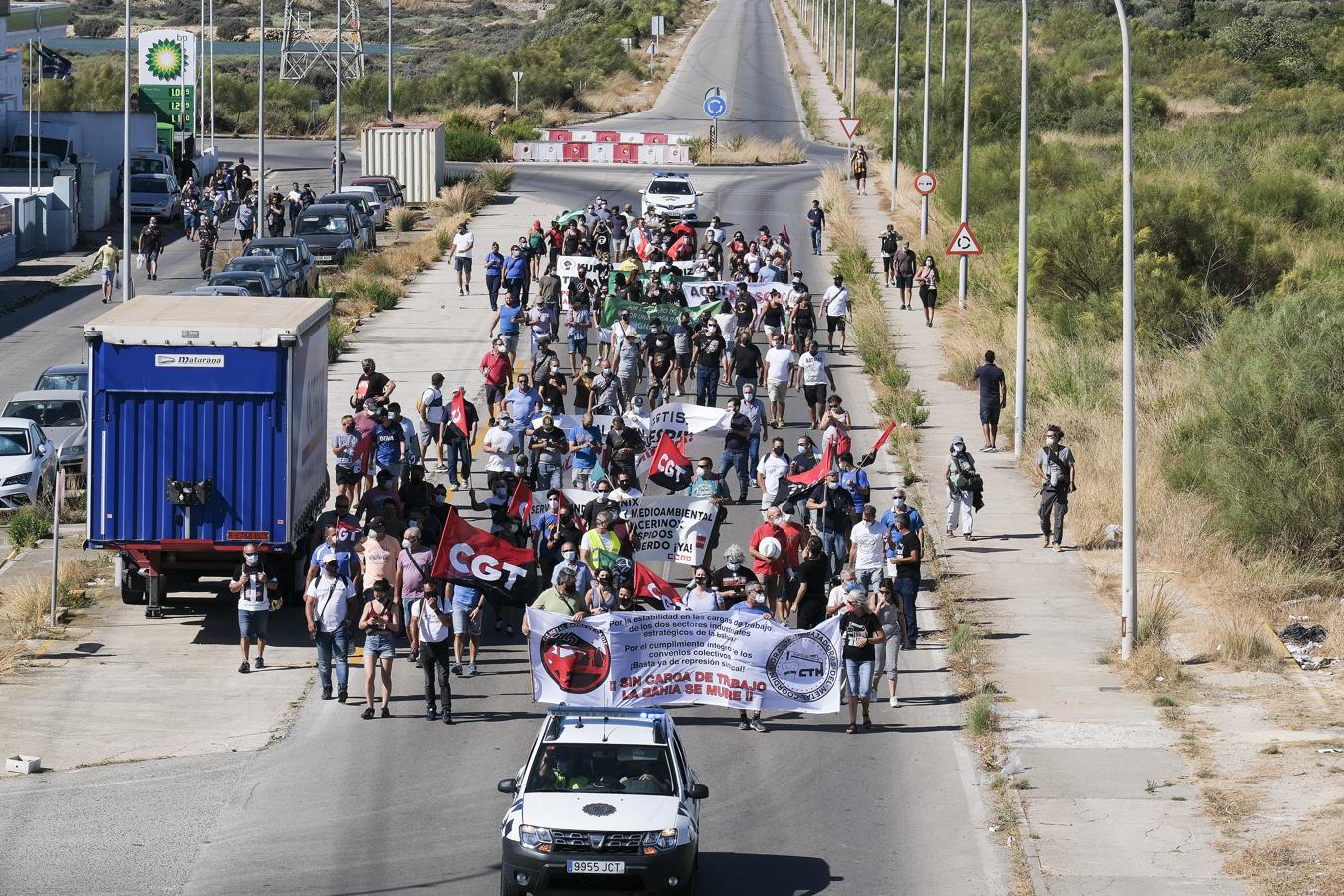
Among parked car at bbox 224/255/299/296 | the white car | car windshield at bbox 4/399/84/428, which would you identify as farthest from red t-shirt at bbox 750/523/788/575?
parked car at bbox 224/255/299/296

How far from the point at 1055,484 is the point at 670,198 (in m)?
31.2

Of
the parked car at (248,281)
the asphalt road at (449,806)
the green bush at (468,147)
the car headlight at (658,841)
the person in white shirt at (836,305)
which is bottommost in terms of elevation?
the asphalt road at (449,806)

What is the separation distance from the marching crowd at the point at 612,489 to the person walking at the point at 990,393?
4 centimetres

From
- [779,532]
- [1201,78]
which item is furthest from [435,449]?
[1201,78]

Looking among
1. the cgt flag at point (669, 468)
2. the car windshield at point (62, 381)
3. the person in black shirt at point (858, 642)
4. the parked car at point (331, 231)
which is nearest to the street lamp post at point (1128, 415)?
the person in black shirt at point (858, 642)

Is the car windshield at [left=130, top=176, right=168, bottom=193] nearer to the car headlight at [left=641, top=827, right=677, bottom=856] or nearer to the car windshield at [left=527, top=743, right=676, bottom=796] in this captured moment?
the car windshield at [left=527, top=743, right=676, bottom=796]

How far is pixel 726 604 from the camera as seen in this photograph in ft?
59.3

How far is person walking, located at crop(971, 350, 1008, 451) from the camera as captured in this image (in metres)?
28.3

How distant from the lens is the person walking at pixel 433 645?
1761 centimetres

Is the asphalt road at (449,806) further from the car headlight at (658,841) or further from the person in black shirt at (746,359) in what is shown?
the person in black shirt at (746,359)

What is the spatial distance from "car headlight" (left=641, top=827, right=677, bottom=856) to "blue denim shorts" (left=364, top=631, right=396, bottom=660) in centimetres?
583

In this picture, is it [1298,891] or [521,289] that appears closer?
[1298,891]

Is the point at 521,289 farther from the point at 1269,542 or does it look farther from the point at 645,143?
the point at 645,143

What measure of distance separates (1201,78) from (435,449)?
70.8 metres
